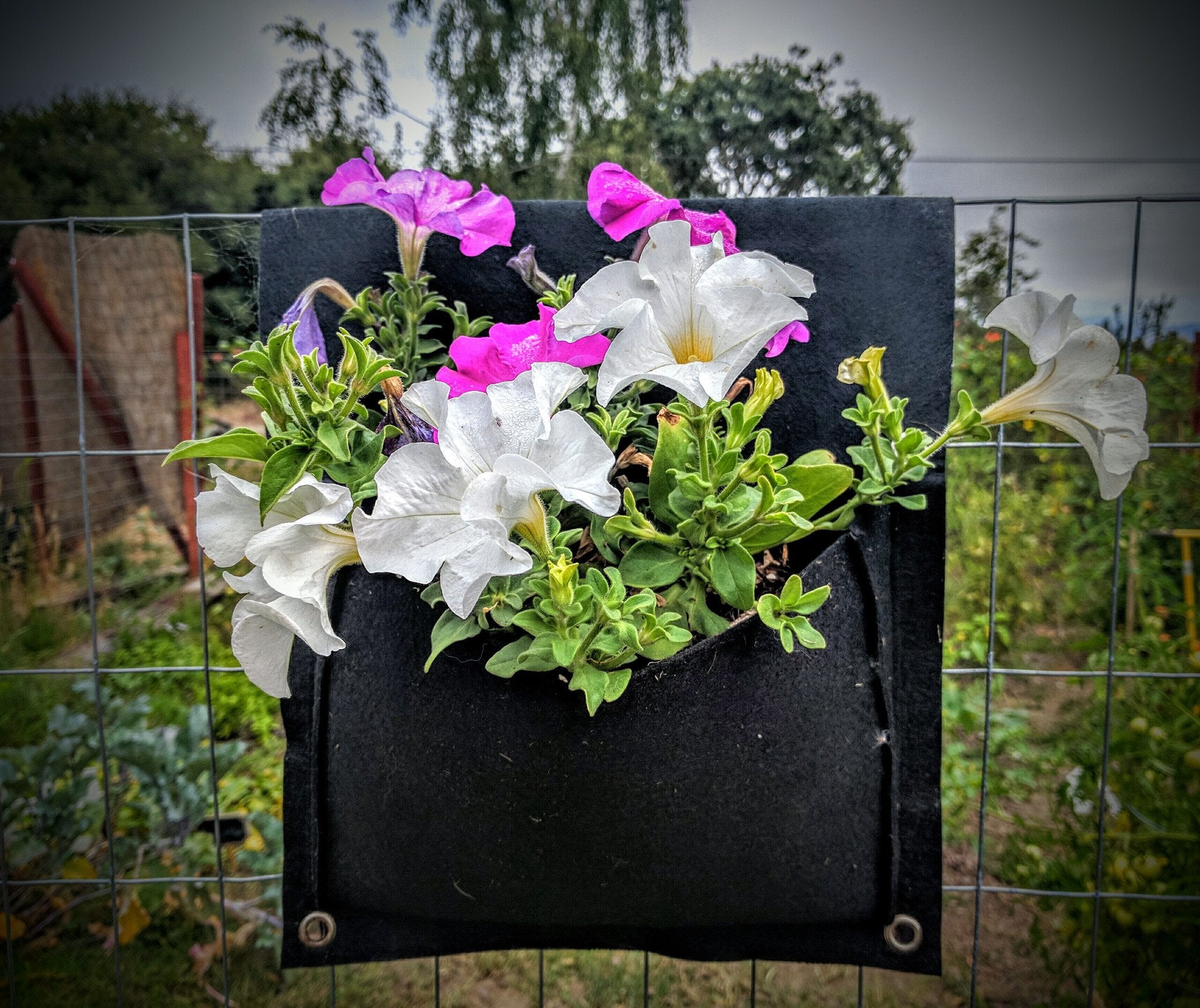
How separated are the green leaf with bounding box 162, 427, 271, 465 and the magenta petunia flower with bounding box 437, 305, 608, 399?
0.11m

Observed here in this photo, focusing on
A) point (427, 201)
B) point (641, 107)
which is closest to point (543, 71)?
point (641, 107)

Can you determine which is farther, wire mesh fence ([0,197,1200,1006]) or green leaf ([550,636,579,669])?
wire mesh fence ([0,197,1200,1006])

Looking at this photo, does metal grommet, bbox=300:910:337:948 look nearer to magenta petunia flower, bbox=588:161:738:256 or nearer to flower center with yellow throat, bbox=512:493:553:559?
flower center with yellow throat, bbox=512:493:553:559

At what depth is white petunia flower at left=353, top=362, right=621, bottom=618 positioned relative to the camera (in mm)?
333

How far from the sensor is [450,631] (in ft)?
1.35

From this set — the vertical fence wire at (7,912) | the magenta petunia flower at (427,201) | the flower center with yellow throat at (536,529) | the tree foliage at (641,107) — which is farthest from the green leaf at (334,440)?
the tree foliage at (641,107)

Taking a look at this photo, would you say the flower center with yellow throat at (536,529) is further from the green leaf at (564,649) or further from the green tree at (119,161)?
the green tree at (119,161)

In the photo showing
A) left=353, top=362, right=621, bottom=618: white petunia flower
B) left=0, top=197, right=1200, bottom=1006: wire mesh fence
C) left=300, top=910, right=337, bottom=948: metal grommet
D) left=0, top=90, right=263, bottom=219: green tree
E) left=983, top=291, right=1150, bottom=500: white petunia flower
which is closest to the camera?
left=353, top=362, right=621, bottom=618: white petunia flower

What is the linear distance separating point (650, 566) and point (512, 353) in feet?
0.50

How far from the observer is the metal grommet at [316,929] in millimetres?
571

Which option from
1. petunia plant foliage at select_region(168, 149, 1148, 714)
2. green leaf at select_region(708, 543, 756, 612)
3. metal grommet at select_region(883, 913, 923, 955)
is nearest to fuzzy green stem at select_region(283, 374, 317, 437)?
petunia plant foliage at select_region(168, 149, 1148, 714)

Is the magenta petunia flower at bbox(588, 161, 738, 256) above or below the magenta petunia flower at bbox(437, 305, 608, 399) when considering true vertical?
above

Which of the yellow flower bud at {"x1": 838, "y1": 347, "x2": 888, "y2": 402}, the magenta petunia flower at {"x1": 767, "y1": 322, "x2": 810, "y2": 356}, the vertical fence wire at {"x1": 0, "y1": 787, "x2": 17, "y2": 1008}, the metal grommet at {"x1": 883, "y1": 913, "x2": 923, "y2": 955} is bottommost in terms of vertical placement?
the vertical fence wire at {"x1": 0, "y1": 787, "x2": 17, "y2": 1008}

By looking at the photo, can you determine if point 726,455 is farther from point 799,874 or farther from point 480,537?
point 799,874
